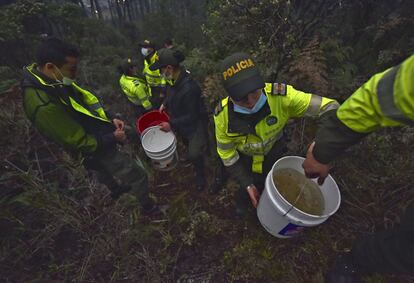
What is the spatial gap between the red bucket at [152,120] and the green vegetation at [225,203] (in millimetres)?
614

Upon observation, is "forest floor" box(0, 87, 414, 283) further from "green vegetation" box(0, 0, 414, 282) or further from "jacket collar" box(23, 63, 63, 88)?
"jacket collar" box(23, 63, 63, 88)

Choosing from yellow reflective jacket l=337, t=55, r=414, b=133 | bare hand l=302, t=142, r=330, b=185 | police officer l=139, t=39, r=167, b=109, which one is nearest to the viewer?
yellow reflective jacket l=337, t=55, r=414, b=133

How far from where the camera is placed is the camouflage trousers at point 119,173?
3.02 meters

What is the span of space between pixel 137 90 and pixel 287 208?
3.80 meters

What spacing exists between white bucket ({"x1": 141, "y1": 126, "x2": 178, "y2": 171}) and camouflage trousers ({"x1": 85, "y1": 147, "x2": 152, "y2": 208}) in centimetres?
47

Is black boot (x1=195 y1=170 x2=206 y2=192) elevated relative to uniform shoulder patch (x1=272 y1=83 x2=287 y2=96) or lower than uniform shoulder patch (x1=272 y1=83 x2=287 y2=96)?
lower

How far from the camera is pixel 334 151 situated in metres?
1.63

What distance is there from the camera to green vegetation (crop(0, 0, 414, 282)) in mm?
2756

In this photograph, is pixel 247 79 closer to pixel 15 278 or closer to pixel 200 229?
pixel 200 229

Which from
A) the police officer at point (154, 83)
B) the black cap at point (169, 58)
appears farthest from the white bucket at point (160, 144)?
the police officer at point (154, 83)

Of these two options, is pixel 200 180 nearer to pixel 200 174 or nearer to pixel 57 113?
pixel 200 174

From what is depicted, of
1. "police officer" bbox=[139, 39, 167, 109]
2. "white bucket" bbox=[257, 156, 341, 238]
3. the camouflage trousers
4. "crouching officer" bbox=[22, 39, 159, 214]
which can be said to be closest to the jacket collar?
"crouching officer" bbox=[22, 39, 159, 214]

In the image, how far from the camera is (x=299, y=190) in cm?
241

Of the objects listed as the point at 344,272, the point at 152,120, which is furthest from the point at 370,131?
the point at 152,120
